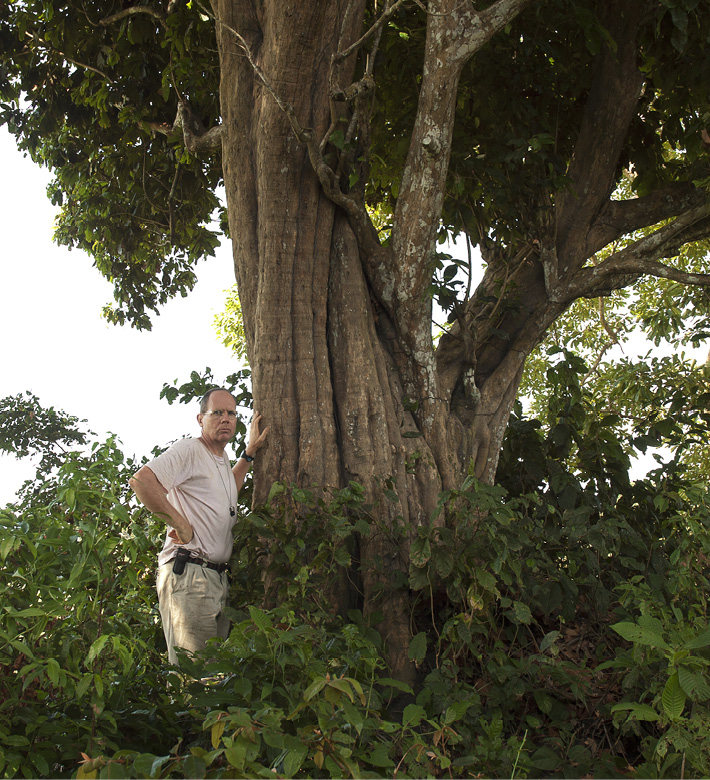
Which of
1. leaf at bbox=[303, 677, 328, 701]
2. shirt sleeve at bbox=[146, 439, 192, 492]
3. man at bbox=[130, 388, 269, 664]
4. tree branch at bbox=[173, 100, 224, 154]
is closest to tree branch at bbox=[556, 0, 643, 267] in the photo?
tree branch at bbox=[173, 100, 224, 154]

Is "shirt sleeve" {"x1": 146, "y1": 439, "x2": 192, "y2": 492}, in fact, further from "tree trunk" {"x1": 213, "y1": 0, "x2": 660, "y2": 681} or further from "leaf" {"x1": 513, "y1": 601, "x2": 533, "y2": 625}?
"leaf" {"x1": 513, "y1": 601, "x2": 533, "y2": 625}

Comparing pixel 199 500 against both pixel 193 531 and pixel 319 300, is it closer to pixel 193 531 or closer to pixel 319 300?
pixel 193 531

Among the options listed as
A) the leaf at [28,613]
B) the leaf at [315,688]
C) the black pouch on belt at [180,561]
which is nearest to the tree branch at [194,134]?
the black pouch on belt at [180,561]

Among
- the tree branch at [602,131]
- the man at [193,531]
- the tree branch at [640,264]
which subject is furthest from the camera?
the tree branch at [602,131]

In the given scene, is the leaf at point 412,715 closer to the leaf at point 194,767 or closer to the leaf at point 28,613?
the leaf at point 194,767

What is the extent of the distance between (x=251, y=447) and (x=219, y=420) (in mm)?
238

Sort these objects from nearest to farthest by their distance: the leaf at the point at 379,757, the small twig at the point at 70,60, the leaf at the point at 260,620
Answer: the leaf at the point at 379,757 < the leaf at the point at 260,620 < the small twig at the point at 70,60

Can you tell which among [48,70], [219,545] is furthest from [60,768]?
[48,70]

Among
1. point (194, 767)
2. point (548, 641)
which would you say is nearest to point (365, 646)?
point (548, 641)

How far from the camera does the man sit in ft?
12.2

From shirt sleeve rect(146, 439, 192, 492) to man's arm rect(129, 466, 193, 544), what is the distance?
0.06m

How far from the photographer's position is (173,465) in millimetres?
3826

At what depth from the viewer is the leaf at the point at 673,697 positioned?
8.05 ft

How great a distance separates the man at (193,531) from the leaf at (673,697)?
2185mm
